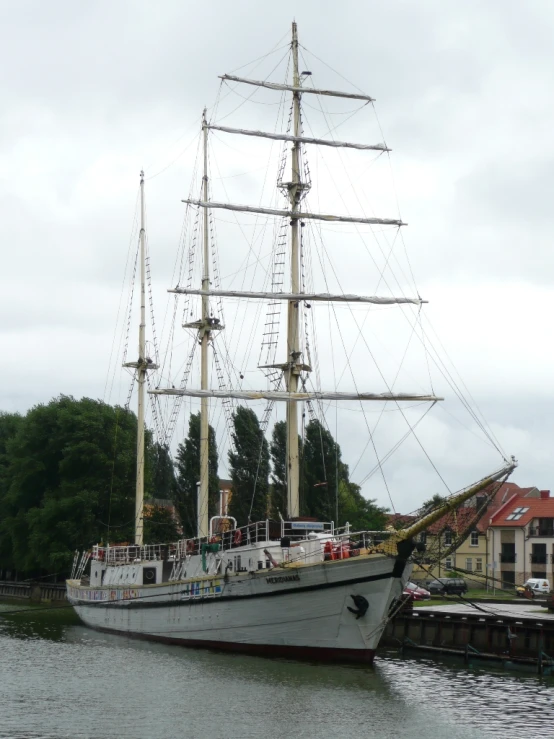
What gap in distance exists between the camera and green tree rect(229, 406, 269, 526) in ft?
247

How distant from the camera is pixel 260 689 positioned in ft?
107

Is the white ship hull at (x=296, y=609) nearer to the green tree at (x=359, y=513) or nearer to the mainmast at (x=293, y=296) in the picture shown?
the mainmast at (x=293, y=296)

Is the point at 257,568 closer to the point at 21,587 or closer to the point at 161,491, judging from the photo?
the point at 161,491

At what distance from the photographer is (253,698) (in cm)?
3123

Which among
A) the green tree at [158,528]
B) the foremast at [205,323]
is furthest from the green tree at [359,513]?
the foremast at [205,323]

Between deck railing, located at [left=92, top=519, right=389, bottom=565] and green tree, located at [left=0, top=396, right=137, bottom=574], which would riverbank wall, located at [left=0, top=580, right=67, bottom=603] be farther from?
deck railing, located at [left=92, top=519, right=389, bottom=565]

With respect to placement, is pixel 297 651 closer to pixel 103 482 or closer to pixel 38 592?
pixel 103 482

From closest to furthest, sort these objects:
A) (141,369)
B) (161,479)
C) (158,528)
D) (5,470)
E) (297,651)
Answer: (297,651) < (141,369) < (158,528) < (161,479) < (5,470)

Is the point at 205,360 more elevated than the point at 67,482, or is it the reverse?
the point at 205,360

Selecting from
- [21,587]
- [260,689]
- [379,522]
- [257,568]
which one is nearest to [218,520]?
[257,568]

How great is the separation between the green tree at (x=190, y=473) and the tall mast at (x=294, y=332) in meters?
25.0

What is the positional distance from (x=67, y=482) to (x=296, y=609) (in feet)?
122

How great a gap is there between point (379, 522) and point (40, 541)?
31849 millimetres

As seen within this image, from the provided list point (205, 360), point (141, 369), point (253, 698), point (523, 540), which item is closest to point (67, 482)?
point (141, 369)
